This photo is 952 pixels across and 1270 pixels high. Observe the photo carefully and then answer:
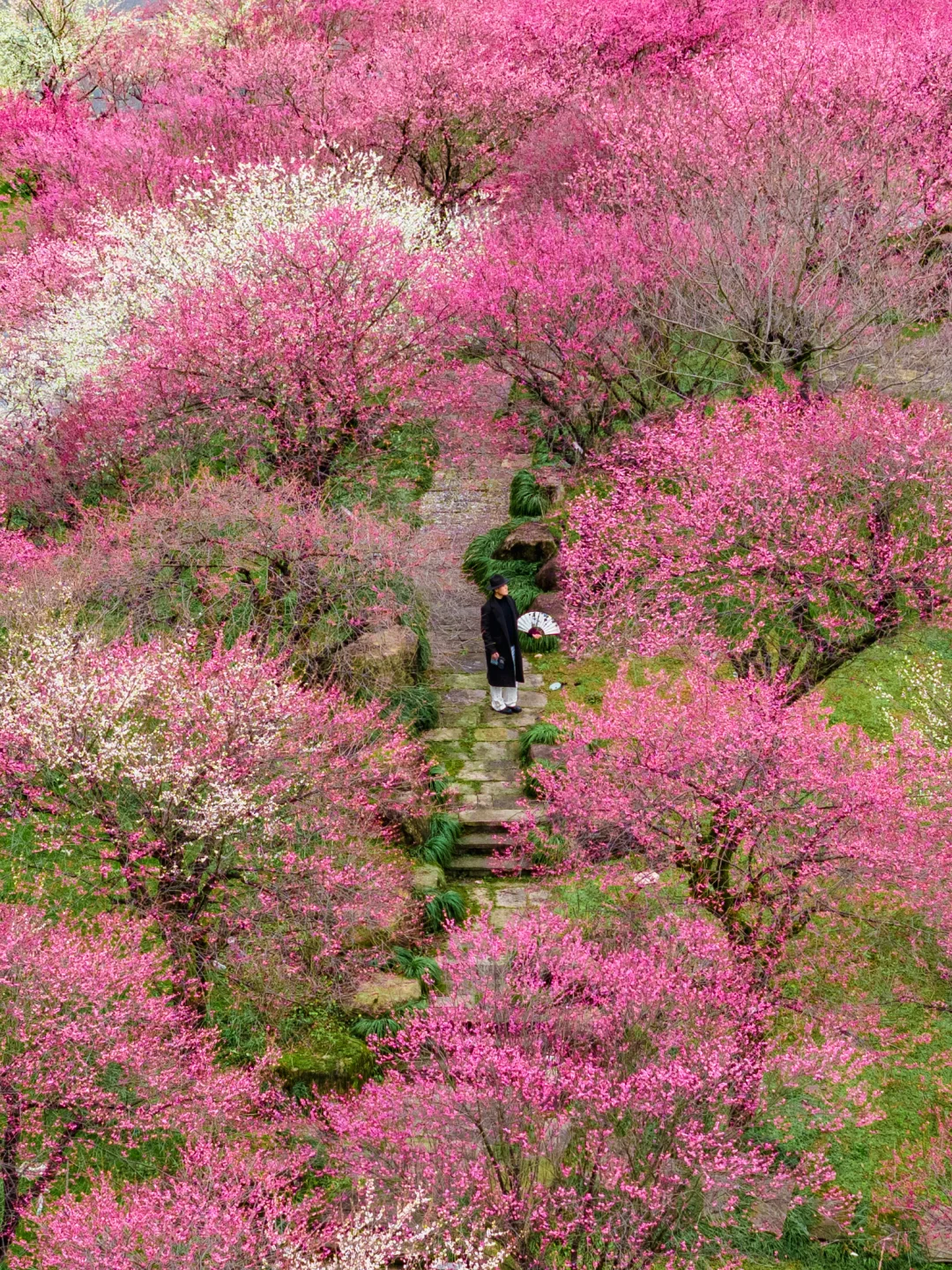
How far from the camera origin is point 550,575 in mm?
17094

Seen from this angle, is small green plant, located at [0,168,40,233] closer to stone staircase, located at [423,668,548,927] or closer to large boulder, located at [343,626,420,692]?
large boulder, located at [343,626,420,692]

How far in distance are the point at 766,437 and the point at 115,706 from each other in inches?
306

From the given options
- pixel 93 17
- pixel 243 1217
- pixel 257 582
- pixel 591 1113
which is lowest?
pixel 243 1217

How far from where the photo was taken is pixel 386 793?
1282 centimetres

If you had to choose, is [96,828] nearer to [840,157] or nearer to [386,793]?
[386,793]

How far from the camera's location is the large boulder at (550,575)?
55.5ft

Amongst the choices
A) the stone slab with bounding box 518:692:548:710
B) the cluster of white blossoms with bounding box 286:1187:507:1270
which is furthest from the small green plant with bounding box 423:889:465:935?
the cluster of white blossoms with bounding box 286:1187:507:1270

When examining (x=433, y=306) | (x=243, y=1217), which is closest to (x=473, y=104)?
(x=433, y=306)

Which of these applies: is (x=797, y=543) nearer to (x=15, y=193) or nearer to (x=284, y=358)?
(x=284, y=358)

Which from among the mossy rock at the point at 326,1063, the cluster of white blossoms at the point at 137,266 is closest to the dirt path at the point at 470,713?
the mossy rock at the point at 326,1063

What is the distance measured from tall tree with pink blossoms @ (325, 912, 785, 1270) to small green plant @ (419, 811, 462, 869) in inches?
124

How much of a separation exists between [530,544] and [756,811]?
347 inches

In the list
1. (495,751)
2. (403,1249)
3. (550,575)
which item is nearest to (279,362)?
(550,575)

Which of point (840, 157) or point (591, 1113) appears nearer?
point (591, 1113)
